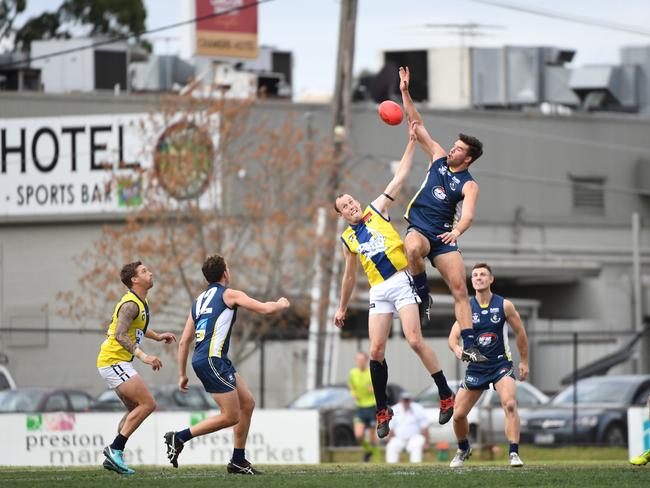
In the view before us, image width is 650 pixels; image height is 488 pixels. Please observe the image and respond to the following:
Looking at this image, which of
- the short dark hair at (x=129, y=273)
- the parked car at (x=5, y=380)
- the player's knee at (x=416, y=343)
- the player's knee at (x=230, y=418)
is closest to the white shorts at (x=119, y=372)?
the short dark hair at (x=129, y=273)

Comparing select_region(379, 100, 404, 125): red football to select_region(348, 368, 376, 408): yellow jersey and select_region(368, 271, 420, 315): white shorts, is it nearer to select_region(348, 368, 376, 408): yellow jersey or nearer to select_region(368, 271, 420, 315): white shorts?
select_region(368, 271, 420, 315): white shorts

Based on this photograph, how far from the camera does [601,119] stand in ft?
156

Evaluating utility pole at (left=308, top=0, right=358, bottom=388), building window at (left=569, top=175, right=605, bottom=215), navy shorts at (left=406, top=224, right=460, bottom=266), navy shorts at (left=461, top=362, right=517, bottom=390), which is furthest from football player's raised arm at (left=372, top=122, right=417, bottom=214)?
building window at (left=569, top=175, right=605, bottom=215)

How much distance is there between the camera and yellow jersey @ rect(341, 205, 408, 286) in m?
14.3

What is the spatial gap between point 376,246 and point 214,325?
1749 millimetres

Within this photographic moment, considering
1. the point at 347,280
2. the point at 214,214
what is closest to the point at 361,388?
the point at 214,214

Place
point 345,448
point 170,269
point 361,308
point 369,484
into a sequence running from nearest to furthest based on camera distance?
1. point 369,484
2. point 345,448
3. point 170,269
4. point 361,308

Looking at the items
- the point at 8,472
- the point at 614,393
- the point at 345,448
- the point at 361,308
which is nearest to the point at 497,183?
the point at 361,308

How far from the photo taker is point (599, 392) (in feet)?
94.3

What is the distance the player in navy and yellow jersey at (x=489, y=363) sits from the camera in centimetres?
1515

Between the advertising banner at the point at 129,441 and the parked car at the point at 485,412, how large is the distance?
4087mm

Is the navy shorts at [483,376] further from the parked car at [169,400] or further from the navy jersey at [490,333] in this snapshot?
the parked car at [169,400]

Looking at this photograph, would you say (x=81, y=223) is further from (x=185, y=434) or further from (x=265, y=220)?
(x=185, y=434)

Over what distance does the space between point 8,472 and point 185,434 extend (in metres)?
2.35
